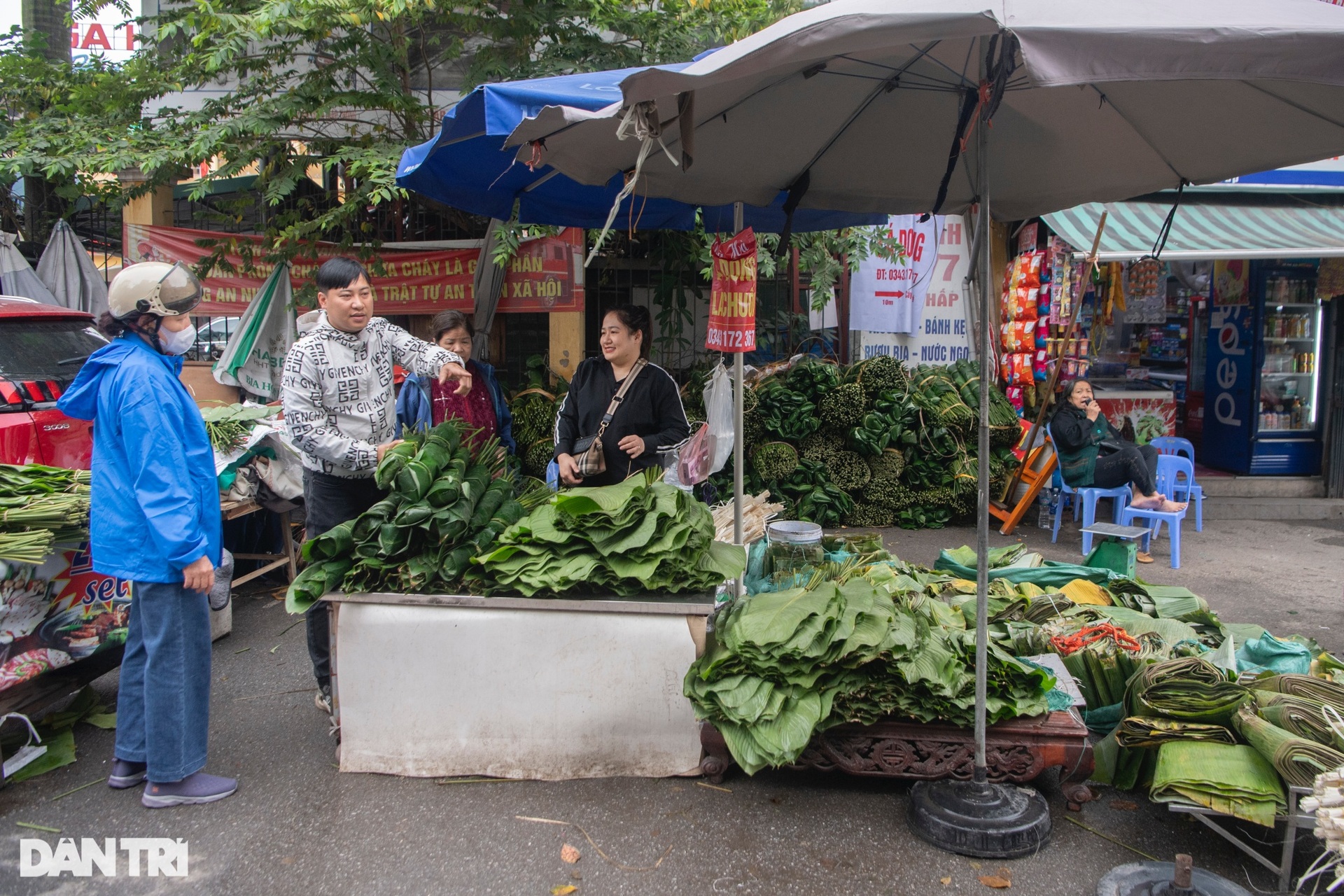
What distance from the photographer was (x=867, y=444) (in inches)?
280

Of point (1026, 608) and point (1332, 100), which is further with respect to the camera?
point (1026, 608)

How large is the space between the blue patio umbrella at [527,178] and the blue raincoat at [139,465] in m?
→ 1.38

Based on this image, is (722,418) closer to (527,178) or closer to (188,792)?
(527,178)

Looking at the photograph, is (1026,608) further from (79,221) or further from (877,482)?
(79,221)

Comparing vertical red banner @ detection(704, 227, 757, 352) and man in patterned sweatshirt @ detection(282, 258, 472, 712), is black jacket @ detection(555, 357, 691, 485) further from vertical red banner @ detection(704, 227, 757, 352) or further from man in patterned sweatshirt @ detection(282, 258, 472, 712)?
man in patterned sweatshirt @ detection(282, 258, 472, 712)

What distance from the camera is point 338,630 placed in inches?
127

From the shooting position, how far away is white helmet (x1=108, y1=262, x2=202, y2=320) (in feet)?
9.78

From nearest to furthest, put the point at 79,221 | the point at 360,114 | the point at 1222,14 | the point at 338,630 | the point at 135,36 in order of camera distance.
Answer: the point at 1222,14 < the point at 338,630 < the point at 135,36 < the point at 360,114 < the point at 79,221

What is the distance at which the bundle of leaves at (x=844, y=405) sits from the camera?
23.3 feet

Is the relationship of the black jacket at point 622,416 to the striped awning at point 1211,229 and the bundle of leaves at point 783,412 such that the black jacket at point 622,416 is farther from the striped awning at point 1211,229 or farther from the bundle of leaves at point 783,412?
the striped awning at point 1211,229

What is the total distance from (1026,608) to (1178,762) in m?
1.38

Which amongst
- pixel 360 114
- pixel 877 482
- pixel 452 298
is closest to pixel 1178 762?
pixel 877 482

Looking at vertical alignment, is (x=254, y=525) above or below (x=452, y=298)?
below

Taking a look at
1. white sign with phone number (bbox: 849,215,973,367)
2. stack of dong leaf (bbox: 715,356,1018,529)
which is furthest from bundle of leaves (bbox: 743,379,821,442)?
white sign with phone number (bbox: 849,215,973,367)
